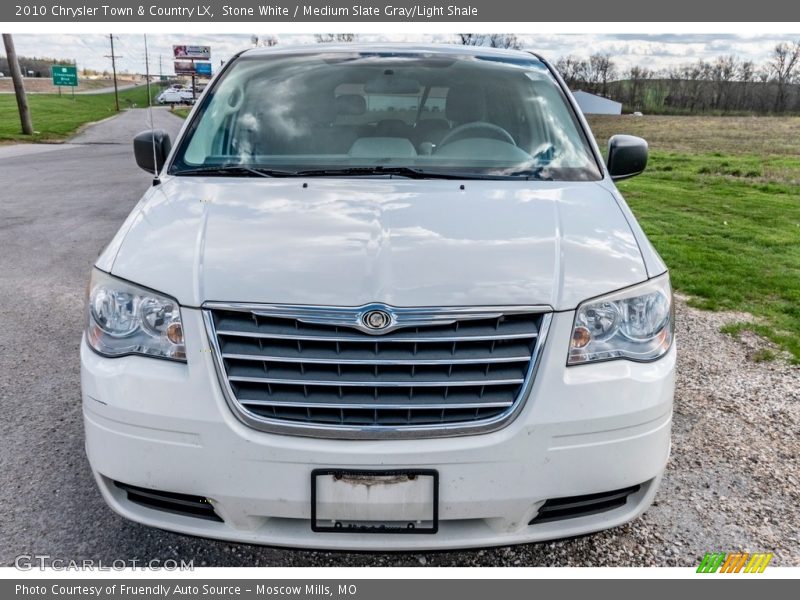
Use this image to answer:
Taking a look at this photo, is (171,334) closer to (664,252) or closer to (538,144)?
(538,144)

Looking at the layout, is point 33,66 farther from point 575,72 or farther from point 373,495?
point 373,495

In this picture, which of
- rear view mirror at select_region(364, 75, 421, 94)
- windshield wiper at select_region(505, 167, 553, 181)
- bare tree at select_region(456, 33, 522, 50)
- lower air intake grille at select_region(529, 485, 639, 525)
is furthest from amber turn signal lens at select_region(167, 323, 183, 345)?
bare tree at select_region(456, 33, 522, 50)

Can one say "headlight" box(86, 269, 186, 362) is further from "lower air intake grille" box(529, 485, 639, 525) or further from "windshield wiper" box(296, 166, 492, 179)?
"lower air intake grille" box(529, 485, 639, 525)

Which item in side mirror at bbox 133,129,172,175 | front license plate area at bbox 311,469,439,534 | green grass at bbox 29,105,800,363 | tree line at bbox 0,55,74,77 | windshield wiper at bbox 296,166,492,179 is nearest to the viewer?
front license plate area at bbox 311,469,439,534

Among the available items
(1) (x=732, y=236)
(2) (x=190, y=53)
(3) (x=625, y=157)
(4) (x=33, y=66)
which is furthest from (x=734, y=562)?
(4) (x=33, y=66)

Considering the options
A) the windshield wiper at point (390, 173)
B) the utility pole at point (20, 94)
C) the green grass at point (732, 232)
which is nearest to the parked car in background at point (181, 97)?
the windshield wiper at point (390, 173)

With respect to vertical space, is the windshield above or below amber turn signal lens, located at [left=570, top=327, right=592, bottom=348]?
above

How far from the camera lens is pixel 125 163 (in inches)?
631

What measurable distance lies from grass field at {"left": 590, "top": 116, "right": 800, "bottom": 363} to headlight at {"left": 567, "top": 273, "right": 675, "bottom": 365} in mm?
2949

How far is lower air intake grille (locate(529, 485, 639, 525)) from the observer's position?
7.18ft

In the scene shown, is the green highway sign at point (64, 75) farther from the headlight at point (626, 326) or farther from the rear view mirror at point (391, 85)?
the headlight at point (626, 326)

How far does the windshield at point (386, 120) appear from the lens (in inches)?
A: 127

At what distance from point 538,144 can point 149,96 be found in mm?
1778

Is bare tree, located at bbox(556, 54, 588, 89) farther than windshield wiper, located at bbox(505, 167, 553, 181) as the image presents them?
Yes
